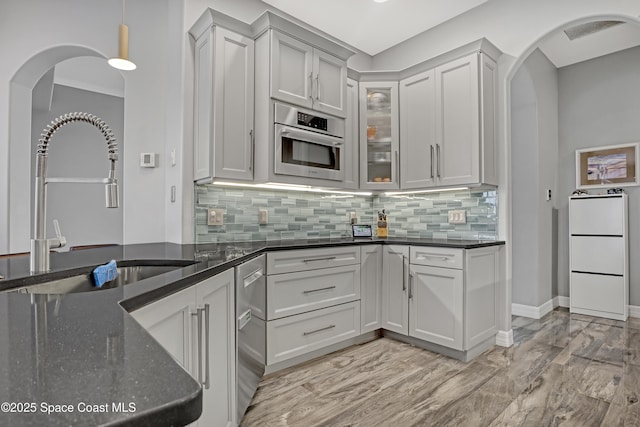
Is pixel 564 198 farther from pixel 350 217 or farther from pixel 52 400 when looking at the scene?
pixel 52 400

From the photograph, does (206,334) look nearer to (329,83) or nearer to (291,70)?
(291,70)

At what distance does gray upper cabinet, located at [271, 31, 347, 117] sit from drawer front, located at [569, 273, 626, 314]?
327cm

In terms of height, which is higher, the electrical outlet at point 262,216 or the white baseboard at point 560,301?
the electrical outlet at point 262,216

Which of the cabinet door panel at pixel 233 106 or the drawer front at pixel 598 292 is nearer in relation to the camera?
the cabinet door panel at pixel 233 106

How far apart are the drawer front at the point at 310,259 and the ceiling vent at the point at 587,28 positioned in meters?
3.06

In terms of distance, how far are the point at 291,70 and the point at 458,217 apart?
192 cm

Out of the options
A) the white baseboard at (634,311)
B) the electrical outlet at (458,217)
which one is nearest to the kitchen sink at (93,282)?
the electrical outlet at (458,217)

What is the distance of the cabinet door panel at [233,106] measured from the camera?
2.52m

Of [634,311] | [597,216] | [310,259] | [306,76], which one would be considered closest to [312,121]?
[306,76]

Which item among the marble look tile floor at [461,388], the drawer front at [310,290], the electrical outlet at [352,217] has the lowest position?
the marble look tile floor at [461,388]

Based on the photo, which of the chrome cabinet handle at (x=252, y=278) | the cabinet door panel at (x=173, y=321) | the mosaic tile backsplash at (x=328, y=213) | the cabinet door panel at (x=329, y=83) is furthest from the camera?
the cabinet door panel at (x=329, y=83)

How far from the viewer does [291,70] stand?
2.78m

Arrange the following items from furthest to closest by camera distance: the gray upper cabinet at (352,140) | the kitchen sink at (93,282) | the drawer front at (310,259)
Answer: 1. the gray upper cabinet at (352,140)
2. the drawer front at (310,259)
3. the kitchen sink at (93,282)

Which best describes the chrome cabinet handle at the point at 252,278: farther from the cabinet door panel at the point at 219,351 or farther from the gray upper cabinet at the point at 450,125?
the gray upper cabinet at the point at 450,125
